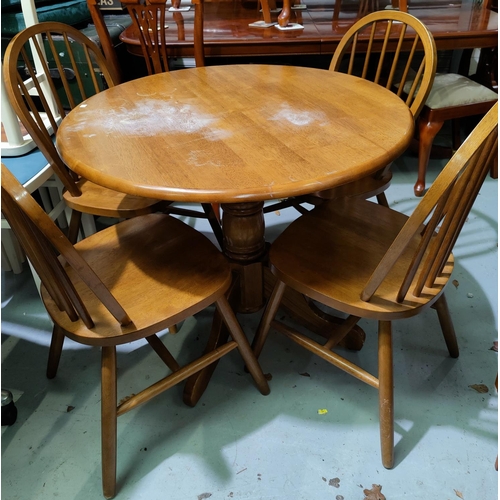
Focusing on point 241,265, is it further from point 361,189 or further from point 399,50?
point 399,50

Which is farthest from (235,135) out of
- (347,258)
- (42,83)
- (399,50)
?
(42,83)

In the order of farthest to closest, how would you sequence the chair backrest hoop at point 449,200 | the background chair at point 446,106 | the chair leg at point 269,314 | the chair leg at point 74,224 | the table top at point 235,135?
1. the background chair at point 446,106
2. the chair leg at point 74,224
3. the chair leg at point 269,314
4. the table top at point 235,135
5. the chair backrest hoop at point 449,200

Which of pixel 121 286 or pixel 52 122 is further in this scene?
pixel 52 122

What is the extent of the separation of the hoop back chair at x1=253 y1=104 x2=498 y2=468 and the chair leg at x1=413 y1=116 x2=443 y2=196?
3.70 feet

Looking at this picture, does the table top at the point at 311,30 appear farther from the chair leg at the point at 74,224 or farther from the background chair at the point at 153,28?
the chair leg at the point at 74,224

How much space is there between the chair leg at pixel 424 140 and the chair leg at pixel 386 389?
1.55 m

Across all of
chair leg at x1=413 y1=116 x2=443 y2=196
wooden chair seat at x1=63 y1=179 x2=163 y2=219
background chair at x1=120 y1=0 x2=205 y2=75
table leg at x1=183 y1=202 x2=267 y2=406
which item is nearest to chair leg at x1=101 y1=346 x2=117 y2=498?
table leg at x1=183 y1=202 x2=267 y2=406

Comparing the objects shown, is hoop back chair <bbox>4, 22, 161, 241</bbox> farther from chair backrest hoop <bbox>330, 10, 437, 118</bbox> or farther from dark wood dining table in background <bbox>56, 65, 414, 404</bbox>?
chair backrest hoop <bbox>330, 10, 437, 118</bbox>

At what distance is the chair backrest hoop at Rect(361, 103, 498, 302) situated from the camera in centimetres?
87

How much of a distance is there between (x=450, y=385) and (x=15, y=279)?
1.82m

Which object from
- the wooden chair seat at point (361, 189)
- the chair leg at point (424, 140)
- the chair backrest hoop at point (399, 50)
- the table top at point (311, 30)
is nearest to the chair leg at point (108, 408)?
the wooden chair seat at point (361, 189)

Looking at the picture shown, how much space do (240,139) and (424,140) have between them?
161 centimetres

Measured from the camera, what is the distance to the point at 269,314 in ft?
4.69

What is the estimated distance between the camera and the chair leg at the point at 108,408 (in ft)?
3.76
